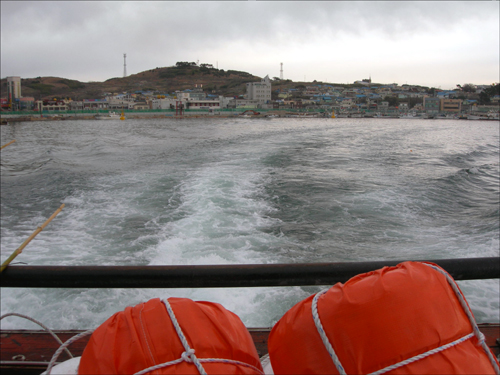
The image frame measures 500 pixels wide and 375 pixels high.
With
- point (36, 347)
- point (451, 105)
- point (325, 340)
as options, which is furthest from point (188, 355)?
point (451, 105)

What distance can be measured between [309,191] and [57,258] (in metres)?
3.94

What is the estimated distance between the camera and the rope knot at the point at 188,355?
60 centimetres

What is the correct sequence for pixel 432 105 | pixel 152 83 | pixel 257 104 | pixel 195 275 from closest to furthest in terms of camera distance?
pixel 195 275, pixel 257 104, pixel 432 105, pixel 152 83

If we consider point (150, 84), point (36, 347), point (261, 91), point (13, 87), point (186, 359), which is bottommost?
point (36, 347)

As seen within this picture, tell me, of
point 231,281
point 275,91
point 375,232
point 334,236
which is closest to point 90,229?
point 334,236

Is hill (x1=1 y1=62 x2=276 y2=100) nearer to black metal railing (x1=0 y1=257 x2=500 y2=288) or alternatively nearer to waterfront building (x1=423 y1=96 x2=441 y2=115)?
waterfront building (x1=423 y1=96 x2=441 y2=115)

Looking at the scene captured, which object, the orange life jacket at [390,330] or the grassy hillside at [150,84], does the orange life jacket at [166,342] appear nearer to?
the orange life jacket at [390,330]

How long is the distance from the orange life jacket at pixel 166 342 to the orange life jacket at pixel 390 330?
0.36 ft

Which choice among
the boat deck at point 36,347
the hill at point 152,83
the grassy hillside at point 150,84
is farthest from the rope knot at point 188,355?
the grassy hillside at point 150,84

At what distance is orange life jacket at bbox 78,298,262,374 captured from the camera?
602 mm

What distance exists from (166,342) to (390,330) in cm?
40

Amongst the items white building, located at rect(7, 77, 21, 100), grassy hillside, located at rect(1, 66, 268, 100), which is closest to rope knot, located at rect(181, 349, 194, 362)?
white building, located at rect(7, 77, 21, 100)

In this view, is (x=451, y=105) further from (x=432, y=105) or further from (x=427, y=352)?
(x=427, y=352)

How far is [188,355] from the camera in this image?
0.60 meters
